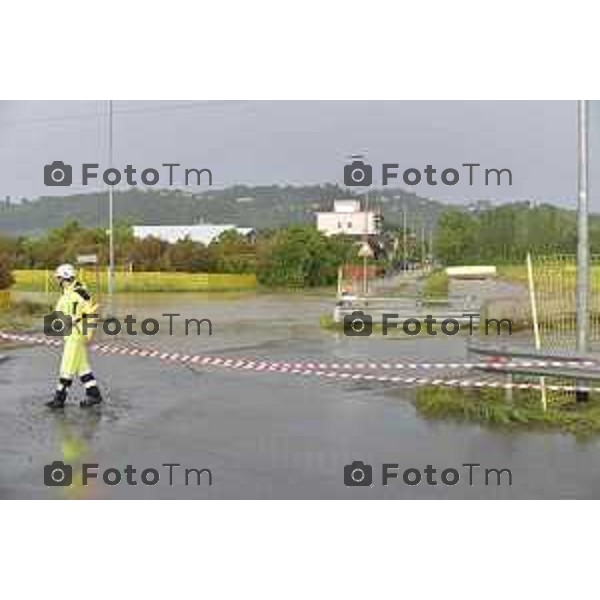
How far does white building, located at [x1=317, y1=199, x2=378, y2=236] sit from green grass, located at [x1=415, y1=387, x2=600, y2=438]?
4822mm

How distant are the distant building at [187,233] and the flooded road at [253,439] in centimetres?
1030

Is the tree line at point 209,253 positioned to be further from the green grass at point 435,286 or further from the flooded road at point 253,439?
the flooded road at point 253,439

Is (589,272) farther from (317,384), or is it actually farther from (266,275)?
(266,275)

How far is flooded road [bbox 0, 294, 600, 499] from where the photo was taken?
21.5 feet

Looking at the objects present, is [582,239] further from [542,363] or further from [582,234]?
[542,363]

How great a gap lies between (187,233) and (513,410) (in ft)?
60.8

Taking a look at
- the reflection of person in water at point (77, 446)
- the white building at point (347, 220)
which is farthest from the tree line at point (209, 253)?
the reflection of person in water at point (77, 446)

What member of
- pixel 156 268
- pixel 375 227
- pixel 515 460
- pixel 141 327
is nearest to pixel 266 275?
pixel 156 268

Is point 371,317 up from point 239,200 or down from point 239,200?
down

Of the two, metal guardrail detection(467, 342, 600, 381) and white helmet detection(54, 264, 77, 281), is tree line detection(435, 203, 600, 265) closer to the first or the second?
metal guardrail detection(467, 342, 600, 381)

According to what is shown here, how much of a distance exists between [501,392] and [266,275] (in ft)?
53.5

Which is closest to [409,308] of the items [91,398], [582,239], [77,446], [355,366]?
[355,366]

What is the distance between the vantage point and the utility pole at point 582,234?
8.53 meters

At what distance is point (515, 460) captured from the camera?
7.25 m
